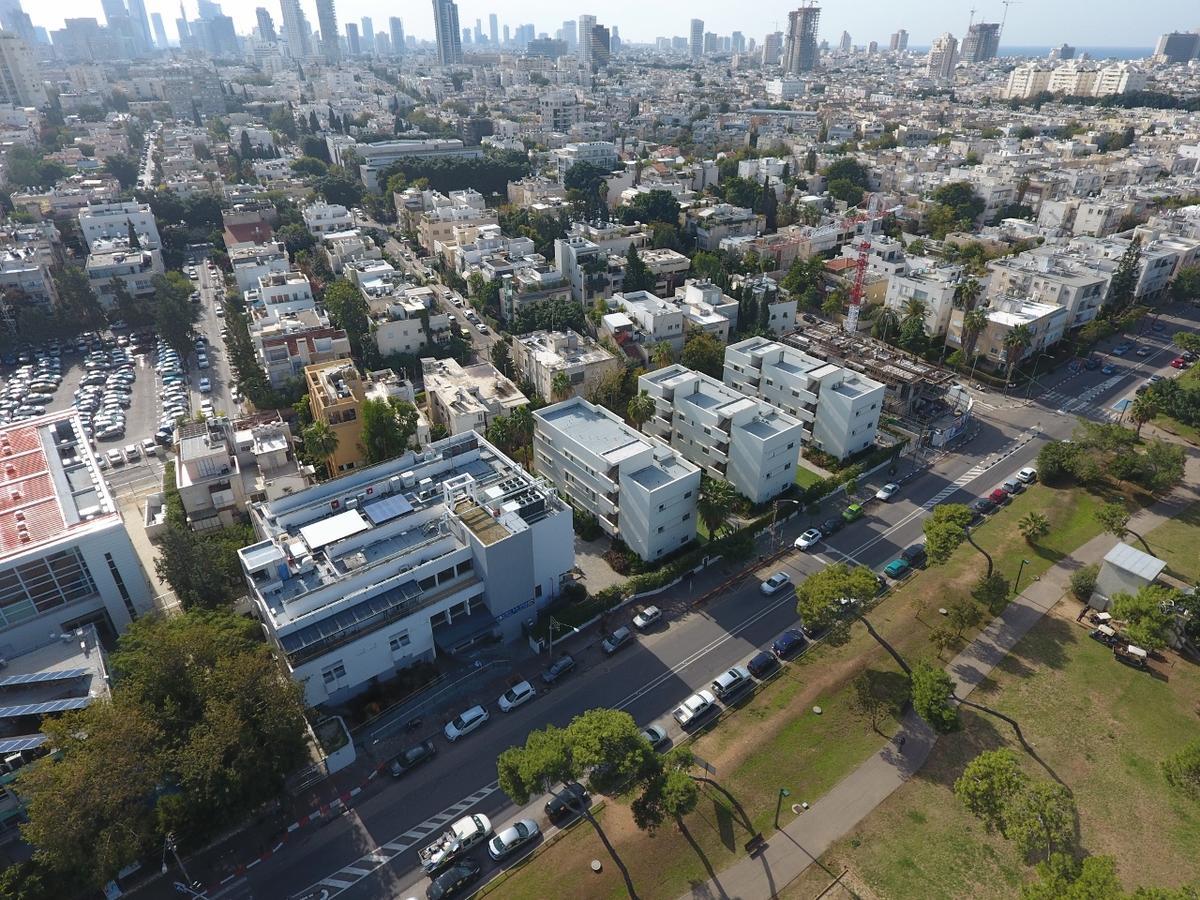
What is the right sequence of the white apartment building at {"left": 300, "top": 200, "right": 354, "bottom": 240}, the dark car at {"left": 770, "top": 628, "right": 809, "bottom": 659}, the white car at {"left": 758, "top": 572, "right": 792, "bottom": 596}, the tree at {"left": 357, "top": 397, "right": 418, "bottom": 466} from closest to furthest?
the dark car at {"left": 770, "top": 628, "right": 809, "bottom": 659}, the white car at {"left": 758, "top": 572, "right": 792, "bottom": 596}, the tree at {"left": 357, "top": 397, "right": 418, "bottom": 466}, the white apartment building at {"left": 300, "top": 200, "right": 354, "bottom": 240}

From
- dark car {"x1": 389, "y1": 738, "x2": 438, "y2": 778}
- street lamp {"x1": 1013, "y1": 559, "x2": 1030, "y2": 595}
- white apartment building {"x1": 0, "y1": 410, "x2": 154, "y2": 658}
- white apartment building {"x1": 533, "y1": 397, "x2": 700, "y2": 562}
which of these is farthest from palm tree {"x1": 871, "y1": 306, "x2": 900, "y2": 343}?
white apartment building {"x1": 0, "y1": 410, "x2": 154, "y2": 658}

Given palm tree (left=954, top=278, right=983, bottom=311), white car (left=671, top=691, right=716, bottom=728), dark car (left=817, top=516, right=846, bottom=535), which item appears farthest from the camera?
palm tree (left=954, top=278, right=983, bottom=311)

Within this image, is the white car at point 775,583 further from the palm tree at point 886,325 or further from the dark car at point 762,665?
the palm tree at point 886,325

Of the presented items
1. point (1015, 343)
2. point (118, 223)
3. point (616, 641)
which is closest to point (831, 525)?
point (616, 641)

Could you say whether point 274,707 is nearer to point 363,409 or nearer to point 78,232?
point 363,409

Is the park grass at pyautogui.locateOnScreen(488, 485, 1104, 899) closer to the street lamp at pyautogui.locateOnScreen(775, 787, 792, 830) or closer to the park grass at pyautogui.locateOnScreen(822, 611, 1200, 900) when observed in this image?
the street lamp at pyautogui.locateOnScreen(775, 787, 792, 830)

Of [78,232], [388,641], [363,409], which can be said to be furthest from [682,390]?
[78,232]

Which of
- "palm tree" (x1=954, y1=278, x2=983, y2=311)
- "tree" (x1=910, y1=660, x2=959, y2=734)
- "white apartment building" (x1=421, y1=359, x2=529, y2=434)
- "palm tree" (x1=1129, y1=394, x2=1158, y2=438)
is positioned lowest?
"tree" (x1=910, y1=660, x2=959, y2=734)
